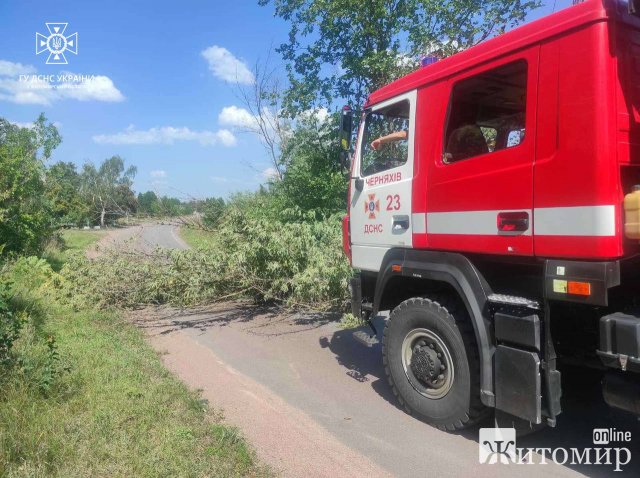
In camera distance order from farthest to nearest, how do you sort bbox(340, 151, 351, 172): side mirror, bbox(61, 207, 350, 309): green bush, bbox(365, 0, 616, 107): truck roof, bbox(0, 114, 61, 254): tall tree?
1. bbox(0, 114, 61, 254): tall tree
2. bbox(61, 207, 350, 309): green bush
3. bbox(340, 151, 351, 172): side mirror
4. bbox(365, 0, 616, 107): truck roof

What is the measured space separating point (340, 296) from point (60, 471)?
18.0 feet

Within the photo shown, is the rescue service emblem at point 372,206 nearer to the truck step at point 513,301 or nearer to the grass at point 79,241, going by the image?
the truck step at point 513,301

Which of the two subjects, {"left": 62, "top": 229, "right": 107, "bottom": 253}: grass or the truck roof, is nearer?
the truck roof

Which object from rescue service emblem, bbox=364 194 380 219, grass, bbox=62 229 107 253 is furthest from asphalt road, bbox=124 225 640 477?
grass, bbox=62 229 107 253

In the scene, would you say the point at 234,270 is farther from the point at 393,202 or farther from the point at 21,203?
the point at 21,203

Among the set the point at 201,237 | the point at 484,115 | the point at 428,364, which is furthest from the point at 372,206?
the point at 201,237

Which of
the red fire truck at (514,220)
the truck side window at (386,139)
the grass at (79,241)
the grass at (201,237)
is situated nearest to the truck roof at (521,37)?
the red fire truck at (514,220)

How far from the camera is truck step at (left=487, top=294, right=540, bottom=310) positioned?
10.3 ft

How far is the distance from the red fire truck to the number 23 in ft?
0.06

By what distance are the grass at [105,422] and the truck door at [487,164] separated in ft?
7.50

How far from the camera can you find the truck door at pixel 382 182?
4273 mm

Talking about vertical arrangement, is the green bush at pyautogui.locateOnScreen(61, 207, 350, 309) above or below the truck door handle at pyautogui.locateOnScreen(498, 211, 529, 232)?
below

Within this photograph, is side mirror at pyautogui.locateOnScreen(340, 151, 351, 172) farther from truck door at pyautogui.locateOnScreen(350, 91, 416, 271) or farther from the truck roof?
the truck roof

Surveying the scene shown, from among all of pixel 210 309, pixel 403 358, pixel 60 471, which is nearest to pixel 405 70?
pixel 210 309
